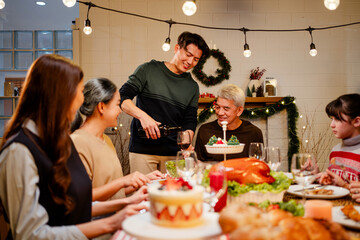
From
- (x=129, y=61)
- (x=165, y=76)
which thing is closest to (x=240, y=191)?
(x=165, y=76)

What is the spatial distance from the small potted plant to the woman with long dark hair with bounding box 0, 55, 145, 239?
3905 millimetres

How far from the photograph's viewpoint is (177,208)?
2.67 feet

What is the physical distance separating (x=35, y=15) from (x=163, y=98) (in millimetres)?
5577

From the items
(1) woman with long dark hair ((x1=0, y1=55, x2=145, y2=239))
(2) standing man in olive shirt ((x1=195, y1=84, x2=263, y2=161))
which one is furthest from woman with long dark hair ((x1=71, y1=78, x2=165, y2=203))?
(2) standing man in olive shirt ((x1=195, y1=84, x2=263, y2=161))

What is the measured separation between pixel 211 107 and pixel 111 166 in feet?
9.33

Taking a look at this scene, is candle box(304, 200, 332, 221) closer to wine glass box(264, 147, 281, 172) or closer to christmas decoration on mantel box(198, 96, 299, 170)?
wine glass box(264, 147, 281, 172)

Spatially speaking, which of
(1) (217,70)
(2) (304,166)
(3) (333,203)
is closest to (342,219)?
(2) (304,166)

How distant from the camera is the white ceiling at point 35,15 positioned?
6.50m

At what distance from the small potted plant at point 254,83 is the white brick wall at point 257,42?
4.6 inches

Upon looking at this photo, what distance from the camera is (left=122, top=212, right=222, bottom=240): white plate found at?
75 cm

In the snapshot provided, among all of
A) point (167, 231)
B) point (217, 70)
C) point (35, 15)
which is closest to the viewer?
point (167, 231)

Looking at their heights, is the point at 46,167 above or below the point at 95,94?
below

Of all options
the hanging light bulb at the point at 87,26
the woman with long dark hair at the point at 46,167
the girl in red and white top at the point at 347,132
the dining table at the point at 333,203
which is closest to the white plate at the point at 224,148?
the dining table at the point at 333,203

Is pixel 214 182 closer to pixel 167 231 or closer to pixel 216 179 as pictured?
pixel 216 179
